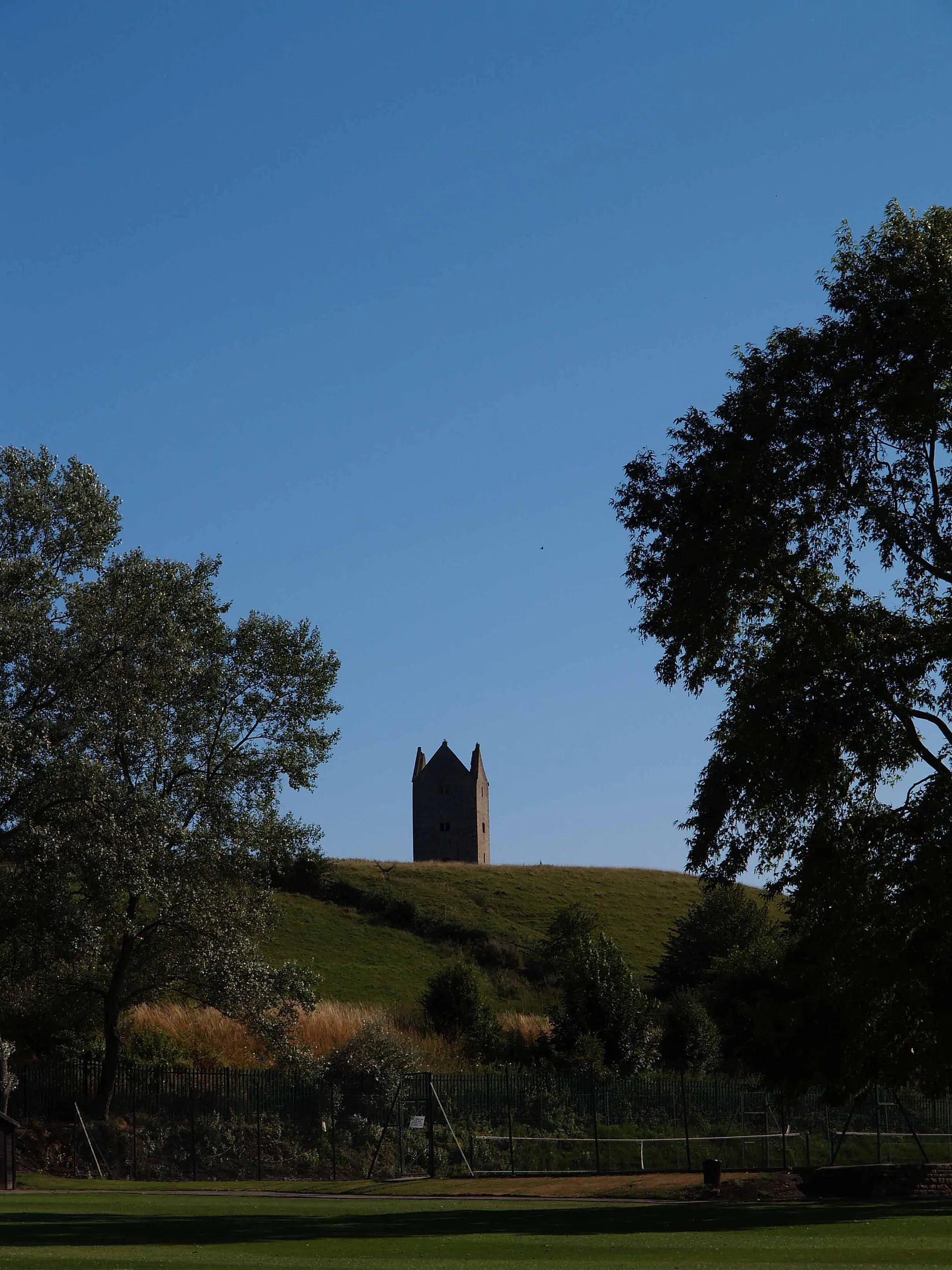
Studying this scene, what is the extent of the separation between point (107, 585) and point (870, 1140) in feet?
87.1

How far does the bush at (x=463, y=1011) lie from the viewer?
5559cm

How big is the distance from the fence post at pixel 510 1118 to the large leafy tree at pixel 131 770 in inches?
263

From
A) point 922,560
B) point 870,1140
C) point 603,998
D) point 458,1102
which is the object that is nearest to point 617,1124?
point 458,1102

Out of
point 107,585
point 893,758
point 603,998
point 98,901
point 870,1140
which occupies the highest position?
point 107,585

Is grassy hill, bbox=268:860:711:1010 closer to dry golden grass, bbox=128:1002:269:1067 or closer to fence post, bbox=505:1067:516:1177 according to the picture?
dry golden grass, bbox=128:1002:269:1067

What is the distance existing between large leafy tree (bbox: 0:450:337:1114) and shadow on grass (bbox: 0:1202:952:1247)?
1114 centimetres

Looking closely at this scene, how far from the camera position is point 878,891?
953 inches

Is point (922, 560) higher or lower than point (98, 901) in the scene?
higher

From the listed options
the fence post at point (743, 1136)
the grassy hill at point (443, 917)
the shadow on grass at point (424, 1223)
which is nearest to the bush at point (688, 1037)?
the grassy hill at point (443, 917)

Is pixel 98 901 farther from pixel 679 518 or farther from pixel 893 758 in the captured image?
pixel 893 758

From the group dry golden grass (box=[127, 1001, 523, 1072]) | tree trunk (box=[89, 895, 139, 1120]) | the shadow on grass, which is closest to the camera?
the shadow on grass

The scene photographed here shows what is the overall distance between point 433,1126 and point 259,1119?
5.04 m

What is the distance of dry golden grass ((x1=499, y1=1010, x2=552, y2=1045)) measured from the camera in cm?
5834

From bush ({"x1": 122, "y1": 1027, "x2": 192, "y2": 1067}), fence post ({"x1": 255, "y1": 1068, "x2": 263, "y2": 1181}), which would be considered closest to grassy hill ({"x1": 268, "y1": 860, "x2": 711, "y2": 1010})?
bush ({"x1": 122, "y1": 1027, "x2": 192, "y2": 1067})
